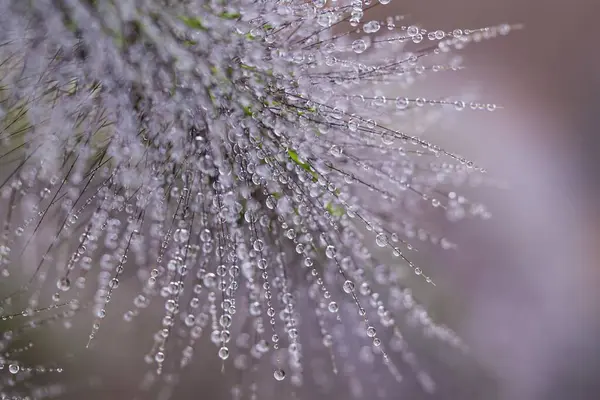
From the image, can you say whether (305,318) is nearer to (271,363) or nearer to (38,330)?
(271,363)

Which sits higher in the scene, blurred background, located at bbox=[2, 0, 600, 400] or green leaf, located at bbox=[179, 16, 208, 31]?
green leaf, located at bbox=[179, 16, 208, 31]

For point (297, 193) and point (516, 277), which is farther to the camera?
point (516, 277)

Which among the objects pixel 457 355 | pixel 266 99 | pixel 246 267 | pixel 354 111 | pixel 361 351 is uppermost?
pixel 266 99

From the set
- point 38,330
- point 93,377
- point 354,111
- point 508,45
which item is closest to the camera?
point 354,111

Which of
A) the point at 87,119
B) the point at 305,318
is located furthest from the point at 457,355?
the point at 87,119

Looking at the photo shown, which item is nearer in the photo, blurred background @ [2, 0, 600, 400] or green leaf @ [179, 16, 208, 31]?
green leaf @ [179, 16, 208, 31]

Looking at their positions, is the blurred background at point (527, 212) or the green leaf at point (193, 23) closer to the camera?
the green leaf at point (193, 23)

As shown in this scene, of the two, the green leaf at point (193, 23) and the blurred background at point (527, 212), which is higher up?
the green leaf at point (193, 23)

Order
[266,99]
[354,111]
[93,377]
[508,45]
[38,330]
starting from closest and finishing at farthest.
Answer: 1. [266,99]
2. [354,111]
3. [38,330]
4. [93,377]
5. [508,45]

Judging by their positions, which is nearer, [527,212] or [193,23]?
[193,23]

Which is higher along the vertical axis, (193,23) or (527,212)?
(193,23)

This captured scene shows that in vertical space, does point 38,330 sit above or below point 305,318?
above
